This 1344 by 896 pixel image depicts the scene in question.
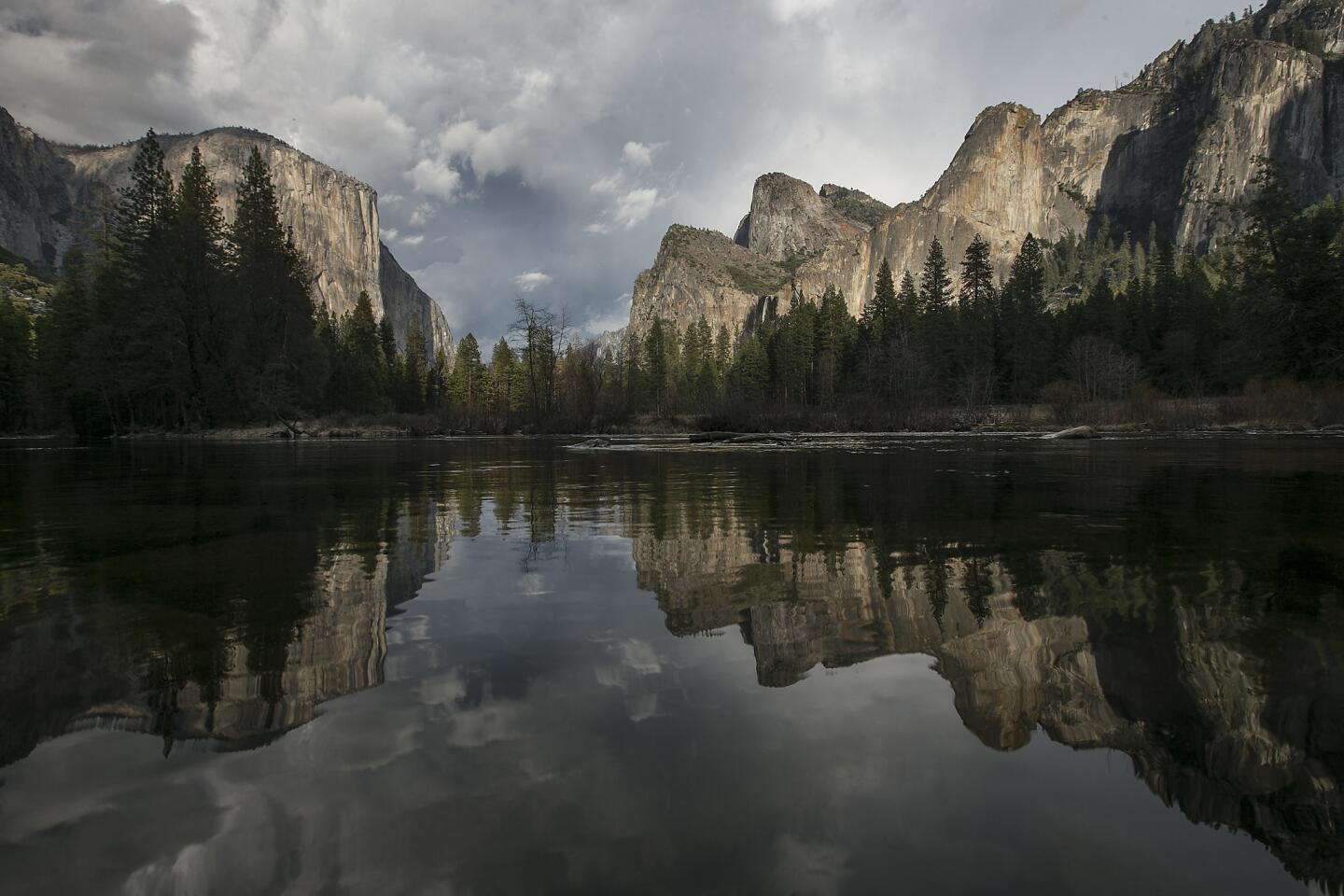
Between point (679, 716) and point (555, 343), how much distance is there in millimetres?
63703

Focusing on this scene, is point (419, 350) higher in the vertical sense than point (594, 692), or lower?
higher

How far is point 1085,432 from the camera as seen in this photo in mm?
34188

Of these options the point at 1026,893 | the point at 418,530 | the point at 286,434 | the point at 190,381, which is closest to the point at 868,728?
the point at 1026,893

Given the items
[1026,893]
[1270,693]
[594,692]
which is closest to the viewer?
[1026,893]

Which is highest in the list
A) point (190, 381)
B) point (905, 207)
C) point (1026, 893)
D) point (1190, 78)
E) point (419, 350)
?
point (1190, 78)

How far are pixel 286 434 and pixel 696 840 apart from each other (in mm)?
47199

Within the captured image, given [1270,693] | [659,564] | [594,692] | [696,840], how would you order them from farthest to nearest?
[659,564] < [594,692] < [1270,693] < [696,840]

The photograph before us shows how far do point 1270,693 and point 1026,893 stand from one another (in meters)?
1.91

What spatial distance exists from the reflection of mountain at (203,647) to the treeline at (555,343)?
3818 cm

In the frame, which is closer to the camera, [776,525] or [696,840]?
[696,840]

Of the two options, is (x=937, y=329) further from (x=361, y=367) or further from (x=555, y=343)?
(x=361, y=367)

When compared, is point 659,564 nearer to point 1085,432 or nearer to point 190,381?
point 1085,432

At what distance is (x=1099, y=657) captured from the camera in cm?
326

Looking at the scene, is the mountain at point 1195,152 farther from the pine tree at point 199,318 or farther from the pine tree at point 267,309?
the pine tree at point 199,318
